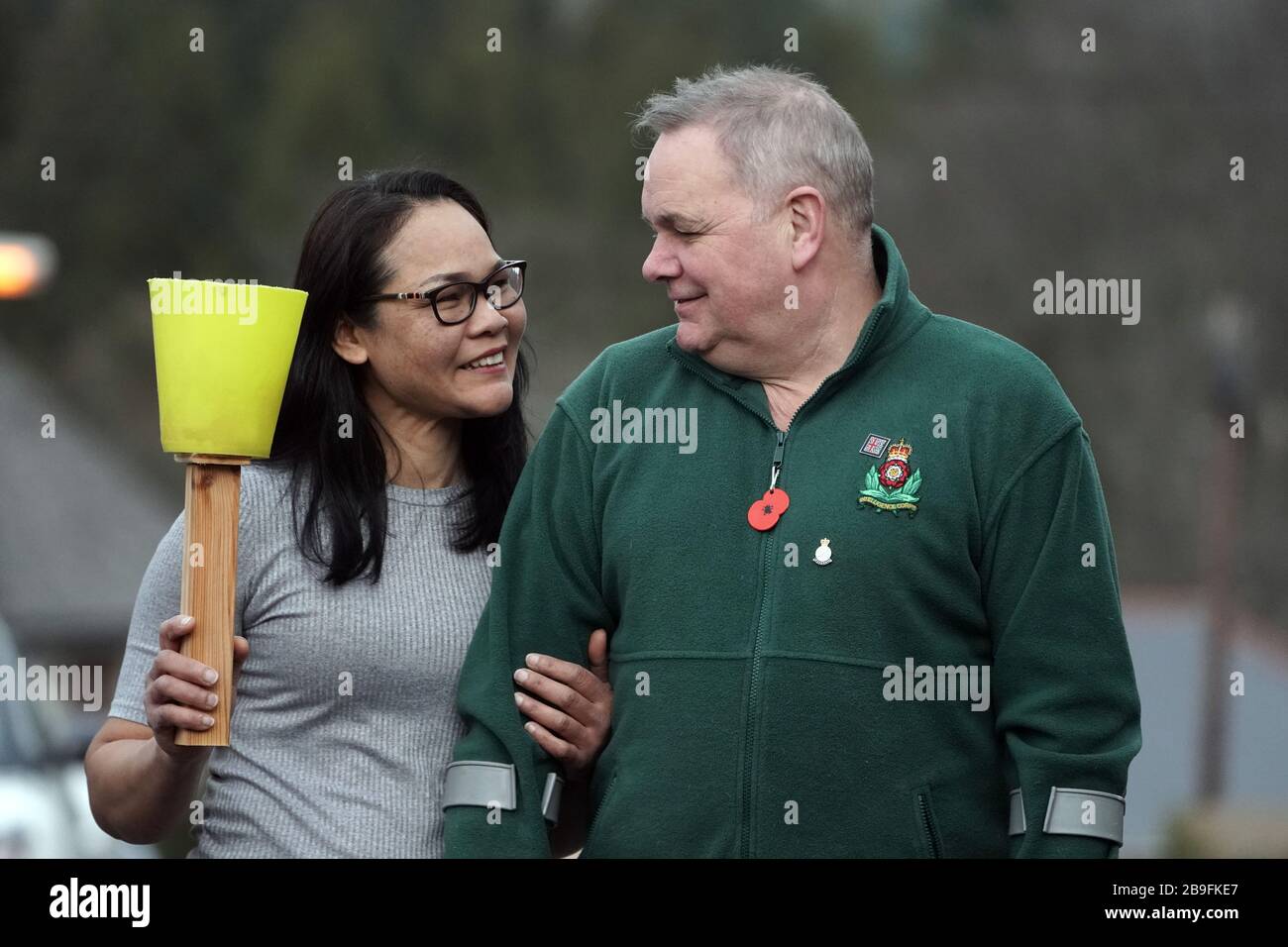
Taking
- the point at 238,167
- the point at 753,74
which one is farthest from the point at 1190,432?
the point at 753,74

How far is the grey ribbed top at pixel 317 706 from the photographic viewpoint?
3793 mm

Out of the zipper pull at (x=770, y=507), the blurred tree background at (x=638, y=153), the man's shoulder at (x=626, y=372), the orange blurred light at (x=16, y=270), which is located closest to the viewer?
the zipper pull at (x=770, y=507)

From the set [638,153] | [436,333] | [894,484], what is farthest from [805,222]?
[638,153]

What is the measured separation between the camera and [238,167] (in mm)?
44812

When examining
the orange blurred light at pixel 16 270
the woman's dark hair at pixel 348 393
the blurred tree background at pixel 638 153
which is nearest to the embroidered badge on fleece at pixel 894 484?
the woman's dark hair at pixel 348 393

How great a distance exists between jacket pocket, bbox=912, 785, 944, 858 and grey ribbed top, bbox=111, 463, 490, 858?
900 millimetres

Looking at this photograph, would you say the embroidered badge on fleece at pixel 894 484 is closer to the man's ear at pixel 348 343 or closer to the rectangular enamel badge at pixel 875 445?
the rectangular enamel badge at pixel 875 445

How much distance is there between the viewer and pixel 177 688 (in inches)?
138

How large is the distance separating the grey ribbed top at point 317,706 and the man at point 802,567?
102 mm

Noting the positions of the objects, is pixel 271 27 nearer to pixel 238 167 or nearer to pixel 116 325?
pixel 238 167

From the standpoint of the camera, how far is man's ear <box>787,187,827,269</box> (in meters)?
3.84
